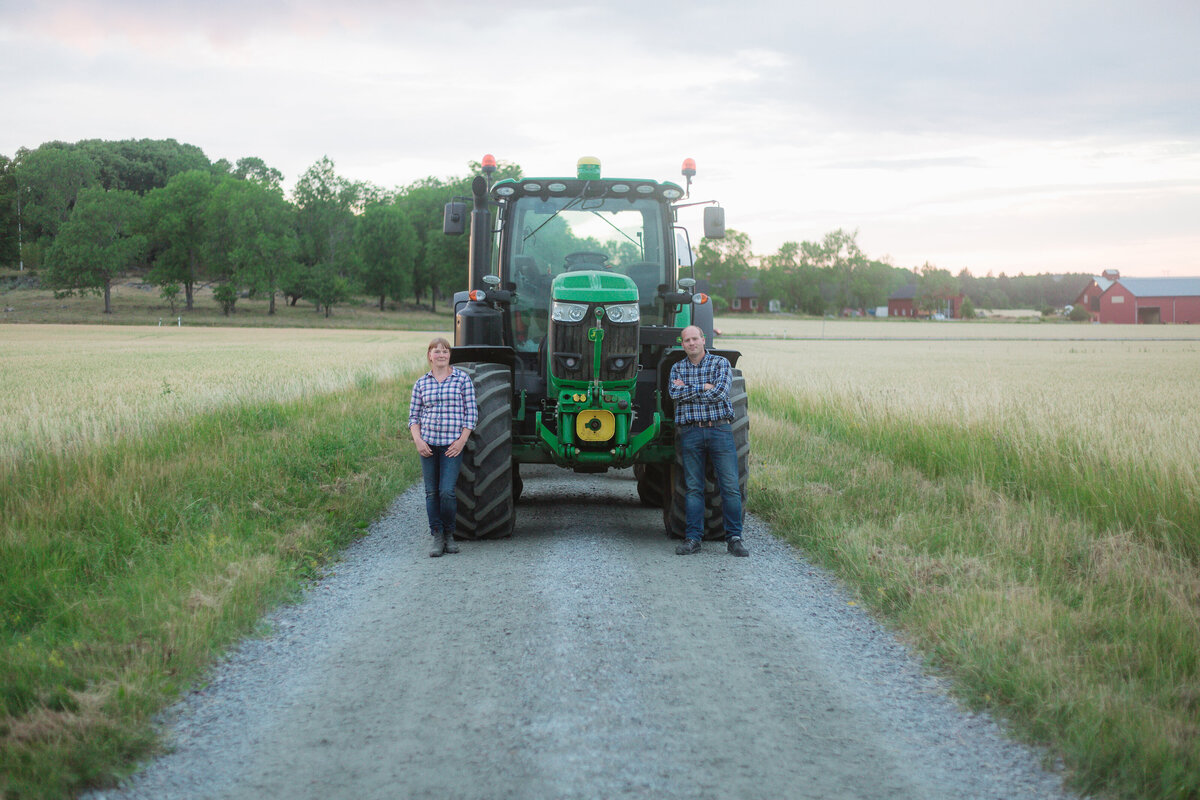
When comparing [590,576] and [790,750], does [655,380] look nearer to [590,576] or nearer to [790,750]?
[590,576]

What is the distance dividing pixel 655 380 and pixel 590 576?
2.10m

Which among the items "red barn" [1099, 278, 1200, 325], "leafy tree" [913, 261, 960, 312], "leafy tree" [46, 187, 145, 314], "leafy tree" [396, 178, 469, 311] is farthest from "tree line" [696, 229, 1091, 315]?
"leafy tree" [46, 187, 145, 314]

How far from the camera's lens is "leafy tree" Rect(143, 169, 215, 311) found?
68.5m

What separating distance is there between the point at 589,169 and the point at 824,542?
347 cm

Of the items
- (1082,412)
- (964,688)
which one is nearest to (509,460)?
(964,688)

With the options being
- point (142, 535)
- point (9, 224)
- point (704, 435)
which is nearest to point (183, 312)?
point (9, 224)

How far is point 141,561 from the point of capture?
5.35 meters

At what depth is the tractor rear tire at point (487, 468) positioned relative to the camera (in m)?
6.35

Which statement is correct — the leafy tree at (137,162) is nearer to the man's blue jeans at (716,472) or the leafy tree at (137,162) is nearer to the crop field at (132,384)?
the crop field at (132,384)

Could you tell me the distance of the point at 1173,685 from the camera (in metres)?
3.59

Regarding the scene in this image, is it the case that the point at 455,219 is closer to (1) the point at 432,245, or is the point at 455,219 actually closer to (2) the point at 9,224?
(1) the point at 432,245

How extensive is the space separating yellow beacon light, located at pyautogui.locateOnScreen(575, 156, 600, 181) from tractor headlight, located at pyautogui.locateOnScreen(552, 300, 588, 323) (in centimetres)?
147

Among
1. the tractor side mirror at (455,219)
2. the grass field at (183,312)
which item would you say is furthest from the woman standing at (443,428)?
the grass field at (183,312)

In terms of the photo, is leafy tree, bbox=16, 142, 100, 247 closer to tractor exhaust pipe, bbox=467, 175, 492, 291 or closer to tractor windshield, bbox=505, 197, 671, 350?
tractor exhaust pipe, bbox=467, 175, 492, 291
